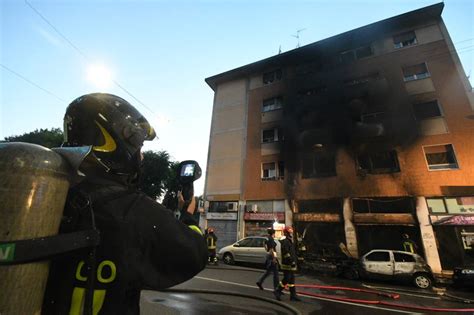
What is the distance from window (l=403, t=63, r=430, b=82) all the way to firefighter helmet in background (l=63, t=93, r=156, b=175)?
19.4 metres

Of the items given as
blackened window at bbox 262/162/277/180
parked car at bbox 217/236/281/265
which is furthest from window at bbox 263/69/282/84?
parked car at bbox 217/236/281/265

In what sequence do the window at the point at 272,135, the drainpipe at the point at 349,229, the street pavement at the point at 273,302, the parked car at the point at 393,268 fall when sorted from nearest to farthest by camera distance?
the street pavement at the point at 273,302 → the parked car at the point at 393,268 → the drainpipe at the point at 349,229 → the window at the point at 272,135

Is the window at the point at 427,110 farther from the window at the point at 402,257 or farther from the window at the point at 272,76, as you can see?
the window at the point at 272,76

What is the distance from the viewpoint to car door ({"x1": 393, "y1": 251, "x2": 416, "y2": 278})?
9730 millimetres

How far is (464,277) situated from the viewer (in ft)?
31.1

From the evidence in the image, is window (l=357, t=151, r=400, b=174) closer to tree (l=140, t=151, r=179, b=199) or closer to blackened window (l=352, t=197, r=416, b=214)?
blackened window (l=352, t=197, r=416, b=214)

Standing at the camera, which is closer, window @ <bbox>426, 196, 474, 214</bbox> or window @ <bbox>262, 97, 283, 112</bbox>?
window @ <bbox>426, 196, 474, 214</bbox>

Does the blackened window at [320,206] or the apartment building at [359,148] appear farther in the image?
the blackened window at [320,206]

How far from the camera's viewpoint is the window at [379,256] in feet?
33.9

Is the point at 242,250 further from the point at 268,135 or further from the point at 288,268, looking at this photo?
the point at 268,135

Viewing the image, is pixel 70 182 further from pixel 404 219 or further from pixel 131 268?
pixel 404 219

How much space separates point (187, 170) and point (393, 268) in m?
11.5

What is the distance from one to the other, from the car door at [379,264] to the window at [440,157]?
6.86 m

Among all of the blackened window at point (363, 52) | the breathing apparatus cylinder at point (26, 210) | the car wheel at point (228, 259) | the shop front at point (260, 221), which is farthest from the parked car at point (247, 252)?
the blackened window at point (363, 52)
